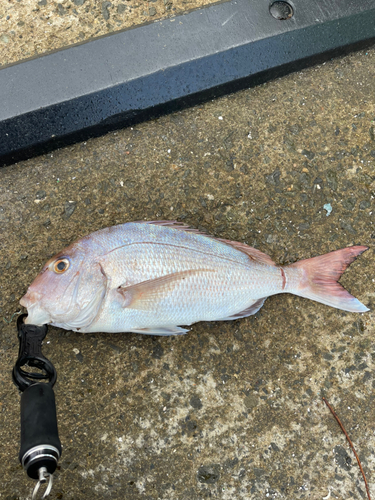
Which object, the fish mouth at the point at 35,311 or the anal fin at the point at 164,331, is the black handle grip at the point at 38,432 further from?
the anal fin at the point at 164,331

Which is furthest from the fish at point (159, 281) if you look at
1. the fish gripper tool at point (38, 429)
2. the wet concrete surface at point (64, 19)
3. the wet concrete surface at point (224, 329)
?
the wet concrete surface at point (64, 19)

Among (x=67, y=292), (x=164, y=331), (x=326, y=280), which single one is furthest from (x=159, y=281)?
(x=326, y=280)

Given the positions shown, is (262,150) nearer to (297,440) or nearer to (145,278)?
(145,278)

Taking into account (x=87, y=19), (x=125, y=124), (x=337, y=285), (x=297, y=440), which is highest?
(x=87, y=19)

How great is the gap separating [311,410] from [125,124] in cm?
233

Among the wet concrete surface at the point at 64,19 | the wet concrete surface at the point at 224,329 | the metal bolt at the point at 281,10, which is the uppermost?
the wet concrete surface at the point at 64,19

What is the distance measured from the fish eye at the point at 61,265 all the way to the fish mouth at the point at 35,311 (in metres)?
0.16

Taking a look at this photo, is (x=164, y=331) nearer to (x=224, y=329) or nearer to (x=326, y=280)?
(x=224, y=329)

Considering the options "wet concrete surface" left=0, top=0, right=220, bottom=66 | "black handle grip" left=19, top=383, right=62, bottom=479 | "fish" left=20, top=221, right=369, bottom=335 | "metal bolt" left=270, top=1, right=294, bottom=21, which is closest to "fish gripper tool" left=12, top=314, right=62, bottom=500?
"black handle grip" left=19, top=383, right=62, bottom=479

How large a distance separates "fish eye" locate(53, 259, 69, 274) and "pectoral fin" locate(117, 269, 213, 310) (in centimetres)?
31

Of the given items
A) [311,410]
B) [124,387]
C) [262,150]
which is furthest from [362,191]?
[124,387]

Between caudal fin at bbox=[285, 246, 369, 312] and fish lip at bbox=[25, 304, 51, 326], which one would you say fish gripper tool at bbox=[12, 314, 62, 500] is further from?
caudal fin at bbox=[285, 246, 369, 312]

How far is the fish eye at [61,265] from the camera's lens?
1.98m

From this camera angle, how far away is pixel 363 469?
2.19 m
